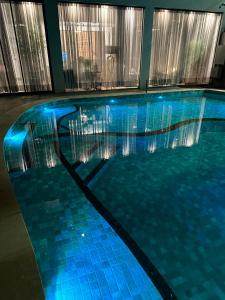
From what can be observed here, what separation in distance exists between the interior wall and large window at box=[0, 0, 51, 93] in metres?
0.22

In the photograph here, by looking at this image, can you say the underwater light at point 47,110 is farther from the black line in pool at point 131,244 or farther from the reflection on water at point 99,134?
the black line in pool at point 131,244

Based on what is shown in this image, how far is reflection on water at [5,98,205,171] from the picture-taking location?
2926 mm

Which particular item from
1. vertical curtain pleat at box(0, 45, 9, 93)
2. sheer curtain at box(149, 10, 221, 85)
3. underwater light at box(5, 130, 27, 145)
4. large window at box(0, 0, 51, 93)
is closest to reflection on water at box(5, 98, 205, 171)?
underwater light at box(5, 130, 27, 145)

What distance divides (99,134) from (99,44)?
11.6 feet

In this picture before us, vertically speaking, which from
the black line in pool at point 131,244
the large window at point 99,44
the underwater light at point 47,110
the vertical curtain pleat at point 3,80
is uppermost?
the large window at point 99,44

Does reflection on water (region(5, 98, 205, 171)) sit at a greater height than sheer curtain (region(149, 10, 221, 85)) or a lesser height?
lesser

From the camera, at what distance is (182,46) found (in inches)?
259

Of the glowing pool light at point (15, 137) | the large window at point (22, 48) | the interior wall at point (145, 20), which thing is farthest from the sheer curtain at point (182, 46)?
the glowing pool light at point (15, 137)

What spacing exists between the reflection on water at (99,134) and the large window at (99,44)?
1.44m

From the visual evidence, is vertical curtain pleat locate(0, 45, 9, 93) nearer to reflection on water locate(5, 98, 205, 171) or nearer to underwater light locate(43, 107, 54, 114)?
underwater light locate(43, 107, 54, 114)

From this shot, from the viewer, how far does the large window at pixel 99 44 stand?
550cm

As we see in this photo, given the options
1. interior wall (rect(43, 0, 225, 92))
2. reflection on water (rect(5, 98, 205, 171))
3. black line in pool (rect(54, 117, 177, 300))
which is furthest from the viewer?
interior wall (rect(43, 0, 225, 92))

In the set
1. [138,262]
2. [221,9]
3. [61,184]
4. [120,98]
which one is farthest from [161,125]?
[221,9]

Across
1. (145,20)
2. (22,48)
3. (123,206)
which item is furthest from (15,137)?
(145,20)
